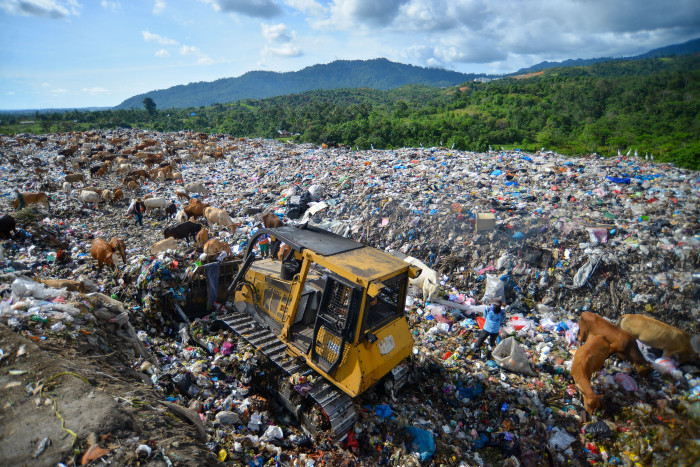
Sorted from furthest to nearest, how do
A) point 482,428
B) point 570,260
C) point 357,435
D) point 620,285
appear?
point 570,260, point 620,285, point 482,428, point 357,435

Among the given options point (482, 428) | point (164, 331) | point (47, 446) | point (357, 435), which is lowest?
point (482, 428)

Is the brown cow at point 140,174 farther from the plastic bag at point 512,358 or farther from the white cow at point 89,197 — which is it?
the plastic bag at point 512,358

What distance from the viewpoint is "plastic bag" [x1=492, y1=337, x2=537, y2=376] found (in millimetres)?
4828

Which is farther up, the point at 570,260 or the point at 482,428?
the point at 570,260

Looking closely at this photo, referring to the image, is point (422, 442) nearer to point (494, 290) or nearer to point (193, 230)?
point (494, 290)

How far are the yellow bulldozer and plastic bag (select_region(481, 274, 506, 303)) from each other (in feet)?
9.45

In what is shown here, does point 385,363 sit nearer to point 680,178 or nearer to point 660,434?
point 660,434

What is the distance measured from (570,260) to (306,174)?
31.1ft

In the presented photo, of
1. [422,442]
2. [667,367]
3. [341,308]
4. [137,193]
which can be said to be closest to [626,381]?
[667,367]

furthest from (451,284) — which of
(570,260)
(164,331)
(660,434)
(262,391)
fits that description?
(164,331)

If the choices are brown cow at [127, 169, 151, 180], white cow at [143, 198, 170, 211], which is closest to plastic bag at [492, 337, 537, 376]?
white cow at [143, 198, 170, 211]

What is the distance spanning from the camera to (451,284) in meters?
6.96

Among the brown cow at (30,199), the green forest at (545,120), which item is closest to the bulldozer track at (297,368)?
the green forest at (545,120)

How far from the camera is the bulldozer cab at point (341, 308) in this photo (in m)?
3.43
